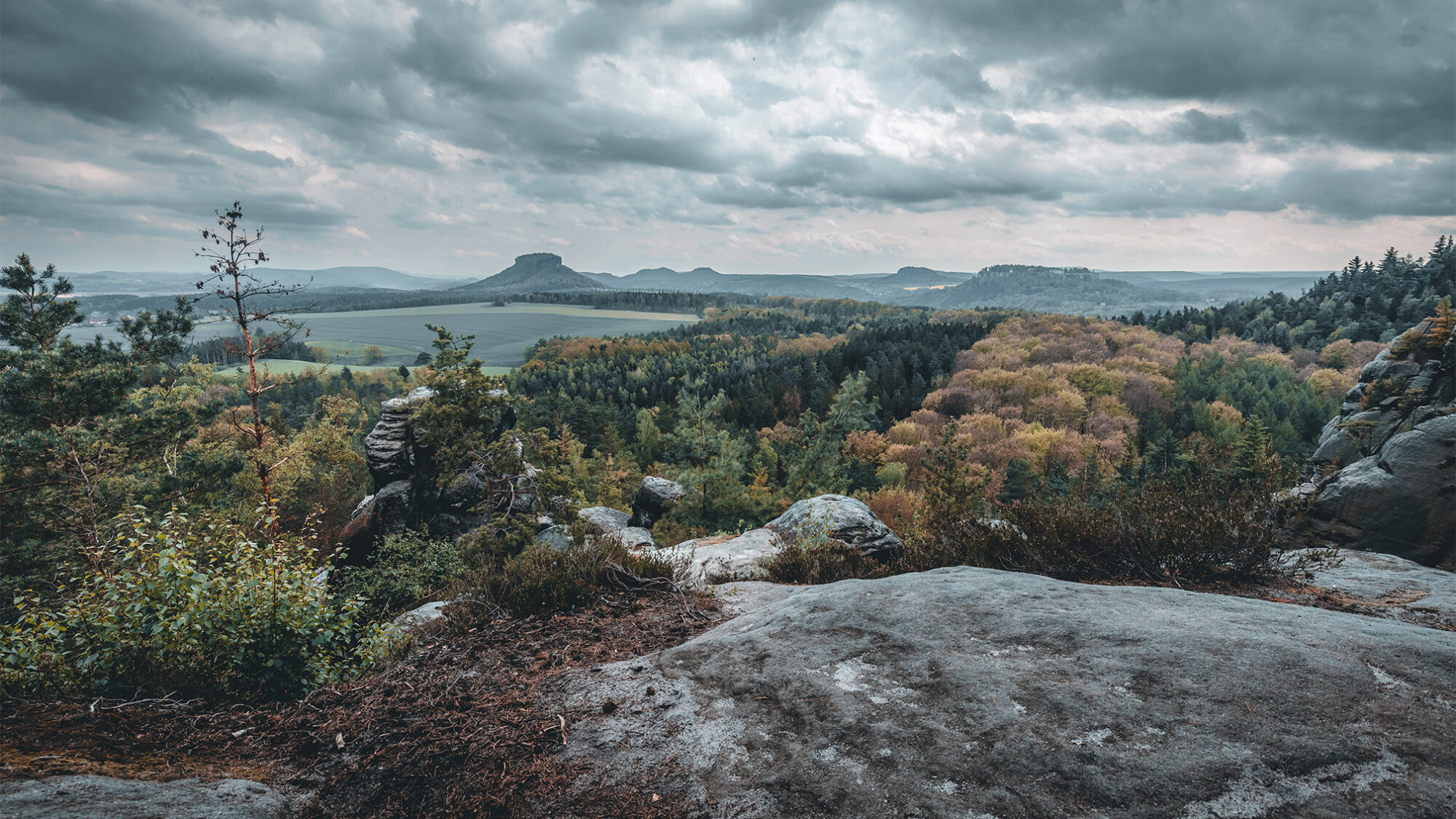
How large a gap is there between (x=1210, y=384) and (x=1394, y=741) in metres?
115

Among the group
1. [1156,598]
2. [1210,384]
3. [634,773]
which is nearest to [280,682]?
[634,773]

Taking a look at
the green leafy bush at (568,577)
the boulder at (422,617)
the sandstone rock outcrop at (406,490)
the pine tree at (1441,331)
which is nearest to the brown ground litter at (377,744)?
the green leafy bush at (568,577)

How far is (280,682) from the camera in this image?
5.32 metres

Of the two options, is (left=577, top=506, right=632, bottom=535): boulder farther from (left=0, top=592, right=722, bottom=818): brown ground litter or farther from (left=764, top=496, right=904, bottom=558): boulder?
(left=0, top=592, right=722, bottom=818): brown ground litter

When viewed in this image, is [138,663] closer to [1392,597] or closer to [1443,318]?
[1392,597]

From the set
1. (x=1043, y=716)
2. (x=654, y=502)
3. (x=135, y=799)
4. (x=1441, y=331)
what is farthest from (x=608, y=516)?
(x=1441, y=331)

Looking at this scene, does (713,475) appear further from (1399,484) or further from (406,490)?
(1399,484)

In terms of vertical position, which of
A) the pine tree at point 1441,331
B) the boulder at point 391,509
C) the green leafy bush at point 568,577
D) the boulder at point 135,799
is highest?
the pine tree at point 1441,331

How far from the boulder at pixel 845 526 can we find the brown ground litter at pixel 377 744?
6.80 m

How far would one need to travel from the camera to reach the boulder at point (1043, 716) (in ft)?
9.51

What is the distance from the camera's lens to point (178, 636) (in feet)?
15.9

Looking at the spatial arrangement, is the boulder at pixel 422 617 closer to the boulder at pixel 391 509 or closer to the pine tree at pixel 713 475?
the boulder at pixel 391 509

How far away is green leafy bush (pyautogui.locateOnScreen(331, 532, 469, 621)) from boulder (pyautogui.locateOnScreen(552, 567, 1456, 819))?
44.3ft

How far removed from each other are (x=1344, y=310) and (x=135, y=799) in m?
197
